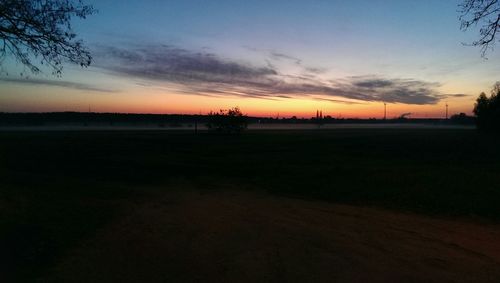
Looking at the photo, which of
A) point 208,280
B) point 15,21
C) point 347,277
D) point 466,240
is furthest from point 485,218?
point 15,21

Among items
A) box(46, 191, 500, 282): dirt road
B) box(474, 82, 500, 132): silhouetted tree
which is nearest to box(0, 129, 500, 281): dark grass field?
box(46, 191, 500, 282): dirt road

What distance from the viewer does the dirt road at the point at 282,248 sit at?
252 inches

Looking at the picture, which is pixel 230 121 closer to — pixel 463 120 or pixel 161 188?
pixel 161 188

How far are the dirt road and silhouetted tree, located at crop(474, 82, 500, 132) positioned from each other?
5005cm

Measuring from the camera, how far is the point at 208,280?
6188 millimetres

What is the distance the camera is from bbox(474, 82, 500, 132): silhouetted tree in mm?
51781

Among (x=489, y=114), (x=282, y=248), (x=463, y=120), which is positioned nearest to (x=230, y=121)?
(x=489, y=114)

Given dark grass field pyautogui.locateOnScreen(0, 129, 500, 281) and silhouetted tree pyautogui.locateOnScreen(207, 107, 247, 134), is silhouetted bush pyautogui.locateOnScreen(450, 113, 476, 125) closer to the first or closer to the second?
silhouetted tree pyautogui.locateOnScreen(207, 107, 247, 134)

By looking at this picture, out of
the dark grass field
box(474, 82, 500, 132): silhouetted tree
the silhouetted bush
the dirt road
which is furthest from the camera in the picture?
the silhouetted bush

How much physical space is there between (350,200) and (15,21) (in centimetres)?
1119

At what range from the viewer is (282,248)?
302 inches

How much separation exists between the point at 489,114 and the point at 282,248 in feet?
187

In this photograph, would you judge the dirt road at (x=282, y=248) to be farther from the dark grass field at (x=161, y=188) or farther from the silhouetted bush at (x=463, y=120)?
the silhouetted bush at (x=463, y=120)

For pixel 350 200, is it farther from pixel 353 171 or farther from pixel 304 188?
pixel 353 171
